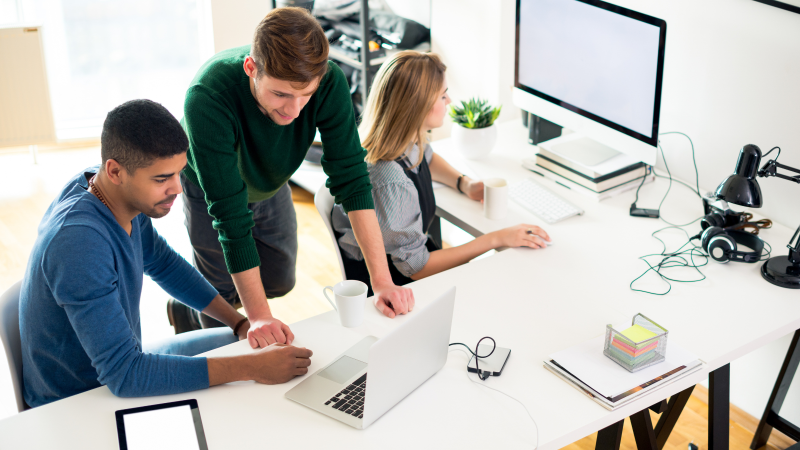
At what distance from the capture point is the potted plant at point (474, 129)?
2.45 m

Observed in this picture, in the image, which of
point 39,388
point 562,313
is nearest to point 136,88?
point 39,388

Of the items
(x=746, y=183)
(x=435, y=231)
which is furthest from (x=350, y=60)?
(x=746, y=183)

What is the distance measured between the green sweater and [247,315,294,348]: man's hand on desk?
16 centimetres

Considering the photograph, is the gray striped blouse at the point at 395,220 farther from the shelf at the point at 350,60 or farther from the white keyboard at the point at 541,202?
the shelf at the point at 350,60

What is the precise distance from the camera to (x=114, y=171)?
1368 mm

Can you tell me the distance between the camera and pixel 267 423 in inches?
53.0

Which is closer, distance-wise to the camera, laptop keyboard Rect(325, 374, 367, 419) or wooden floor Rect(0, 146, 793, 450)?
laptop keyboard Rect(325, 374, 367, 419)

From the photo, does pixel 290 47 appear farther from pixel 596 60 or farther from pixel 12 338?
pixel 596 60

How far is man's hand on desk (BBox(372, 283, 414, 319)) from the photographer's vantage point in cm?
167

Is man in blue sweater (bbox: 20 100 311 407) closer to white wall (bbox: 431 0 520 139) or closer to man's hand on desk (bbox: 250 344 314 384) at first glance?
man's hand on desk (bbox: 250 344 314 384)

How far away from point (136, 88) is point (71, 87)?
39 cm

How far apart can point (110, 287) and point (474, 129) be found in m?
1.47

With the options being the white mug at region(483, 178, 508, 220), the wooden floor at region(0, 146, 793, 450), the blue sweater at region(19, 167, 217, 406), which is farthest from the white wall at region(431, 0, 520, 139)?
the blue sweater at region(19, 167, 217, 406)

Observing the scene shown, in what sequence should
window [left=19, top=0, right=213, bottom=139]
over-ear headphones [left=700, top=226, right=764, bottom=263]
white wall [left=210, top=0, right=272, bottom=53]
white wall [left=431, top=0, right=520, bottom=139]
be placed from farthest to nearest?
1. window [left=19, top=0, right=213, bottom=139]
2. white wall [left=210, top=0, right=272, bottom=53]
3. white wall [left=431, top=0, right=520, bottom=139]
4. over-ear headphones [left=700, top=226, right=764, bottom=263]
